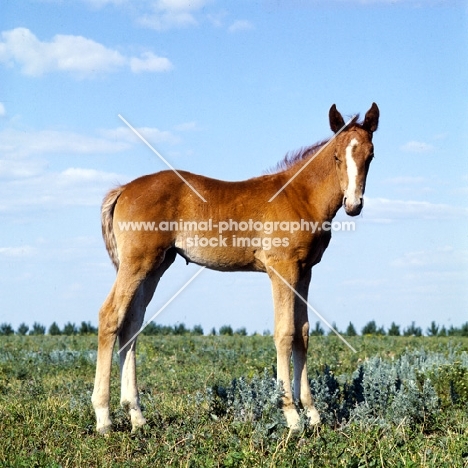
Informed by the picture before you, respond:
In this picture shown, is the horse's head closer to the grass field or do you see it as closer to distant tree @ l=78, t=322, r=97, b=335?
the grass field

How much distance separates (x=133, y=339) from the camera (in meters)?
9.35

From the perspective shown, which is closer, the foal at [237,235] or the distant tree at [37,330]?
the foal at [237,235]

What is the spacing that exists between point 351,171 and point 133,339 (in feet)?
11.7

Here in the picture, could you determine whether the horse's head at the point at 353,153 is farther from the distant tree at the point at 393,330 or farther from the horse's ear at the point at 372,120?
the distant tree at the point at 393,330

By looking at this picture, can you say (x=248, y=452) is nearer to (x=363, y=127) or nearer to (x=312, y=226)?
(x=312, y=226)

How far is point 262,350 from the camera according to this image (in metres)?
15.8

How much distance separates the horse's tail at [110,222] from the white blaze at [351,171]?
10.1 ft

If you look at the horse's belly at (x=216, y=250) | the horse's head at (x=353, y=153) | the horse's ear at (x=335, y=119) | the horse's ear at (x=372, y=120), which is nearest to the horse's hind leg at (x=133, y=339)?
the horse's belly at (x=216, y=250)

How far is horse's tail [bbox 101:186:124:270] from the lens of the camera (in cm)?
962

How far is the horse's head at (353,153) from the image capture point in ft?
27.9

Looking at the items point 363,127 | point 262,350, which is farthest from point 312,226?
point 262,350

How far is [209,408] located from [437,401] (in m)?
3.11

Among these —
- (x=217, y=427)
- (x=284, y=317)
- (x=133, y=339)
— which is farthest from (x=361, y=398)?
(x=133, y=339)

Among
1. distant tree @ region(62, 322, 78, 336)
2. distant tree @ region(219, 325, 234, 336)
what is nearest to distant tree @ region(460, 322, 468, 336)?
distant tree @ region(219, 325, 234, 336)
